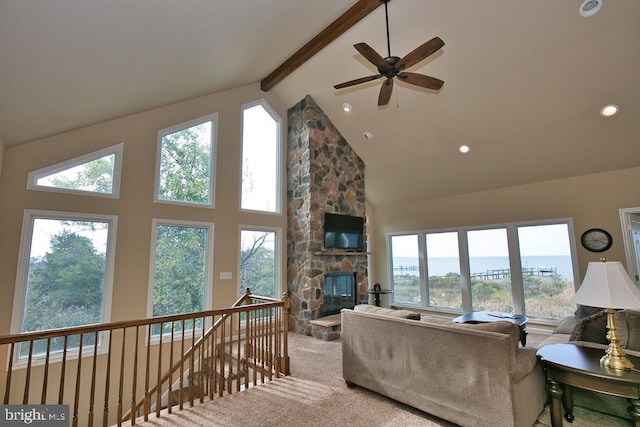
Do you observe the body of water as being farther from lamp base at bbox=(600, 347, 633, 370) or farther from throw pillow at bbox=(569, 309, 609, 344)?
lamp base at bbox=(600, 347, 633, 370)

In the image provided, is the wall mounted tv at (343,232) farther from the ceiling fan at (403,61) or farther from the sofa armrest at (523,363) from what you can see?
the sofa armrest at (523,363)

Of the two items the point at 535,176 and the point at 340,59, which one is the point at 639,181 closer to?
the point at 535,176

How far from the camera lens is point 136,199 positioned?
16.2ft

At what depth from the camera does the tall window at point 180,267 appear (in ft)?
16.5

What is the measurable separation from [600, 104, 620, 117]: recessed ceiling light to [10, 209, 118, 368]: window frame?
24.3 ft

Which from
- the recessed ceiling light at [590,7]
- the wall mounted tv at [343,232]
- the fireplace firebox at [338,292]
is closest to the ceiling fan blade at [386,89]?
the recessed ceiling light at [590,7]

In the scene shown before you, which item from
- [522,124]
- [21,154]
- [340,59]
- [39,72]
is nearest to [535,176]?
[522,124]

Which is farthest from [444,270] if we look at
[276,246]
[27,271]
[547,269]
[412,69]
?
[27,271]

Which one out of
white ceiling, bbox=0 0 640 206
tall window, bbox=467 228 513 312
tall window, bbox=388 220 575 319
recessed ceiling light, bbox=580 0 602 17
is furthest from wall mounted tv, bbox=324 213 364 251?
recessed ceiling light, bbox=580 0 602 17

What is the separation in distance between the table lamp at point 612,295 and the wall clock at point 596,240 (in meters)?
3.85

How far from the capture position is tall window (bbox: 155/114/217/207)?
5337 mm

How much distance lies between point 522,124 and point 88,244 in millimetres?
6989

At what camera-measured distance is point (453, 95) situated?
5242 millimetres

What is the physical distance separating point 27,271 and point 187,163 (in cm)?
267
